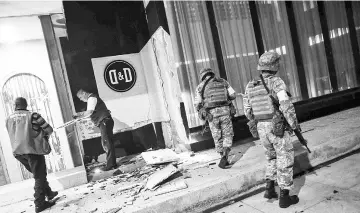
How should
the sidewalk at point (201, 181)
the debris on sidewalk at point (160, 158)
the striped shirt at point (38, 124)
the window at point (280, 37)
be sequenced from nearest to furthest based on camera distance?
1. the sidewalk at point (201, 181)
2. the striped shirt at point (38, 124)
3. the debris on sidewalk at point (160, 158)
4. the window at point (280, 37)

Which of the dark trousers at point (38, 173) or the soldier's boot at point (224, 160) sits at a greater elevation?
the dark trousers at point (38, 173)

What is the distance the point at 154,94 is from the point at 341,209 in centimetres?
489

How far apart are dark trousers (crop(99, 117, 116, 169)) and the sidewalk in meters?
0.56

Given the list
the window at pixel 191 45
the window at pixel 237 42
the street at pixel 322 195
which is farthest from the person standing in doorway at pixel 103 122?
the window at pixel 237 42

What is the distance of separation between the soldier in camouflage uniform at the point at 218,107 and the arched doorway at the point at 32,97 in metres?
4.04

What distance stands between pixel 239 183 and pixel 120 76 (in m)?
4.44

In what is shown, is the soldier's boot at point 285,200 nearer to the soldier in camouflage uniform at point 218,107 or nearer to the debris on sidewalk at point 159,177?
the soldier in camouflage uniform at point 218,107

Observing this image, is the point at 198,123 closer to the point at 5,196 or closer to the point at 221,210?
the point at 221,210

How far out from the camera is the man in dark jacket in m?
3.59

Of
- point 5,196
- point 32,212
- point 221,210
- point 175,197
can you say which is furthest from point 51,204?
→ point 221,210

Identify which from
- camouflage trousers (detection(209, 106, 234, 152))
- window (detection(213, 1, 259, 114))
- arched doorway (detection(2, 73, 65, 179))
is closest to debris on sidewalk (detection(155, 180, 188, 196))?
camouflage trousers (detection(209, 106, 234, 152))

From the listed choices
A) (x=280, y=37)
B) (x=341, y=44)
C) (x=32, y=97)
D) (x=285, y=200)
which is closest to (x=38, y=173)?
(x=32, y=97)

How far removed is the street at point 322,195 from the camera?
275cm

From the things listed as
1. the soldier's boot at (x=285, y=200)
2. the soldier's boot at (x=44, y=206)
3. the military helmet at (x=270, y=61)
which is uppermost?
the military helmet at (x=270, y=61)
